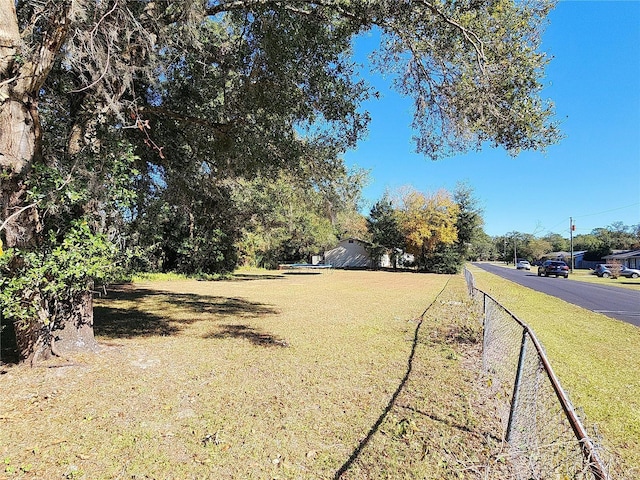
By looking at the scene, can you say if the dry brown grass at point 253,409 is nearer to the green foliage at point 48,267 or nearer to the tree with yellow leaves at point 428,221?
the green foliage at point 48,267

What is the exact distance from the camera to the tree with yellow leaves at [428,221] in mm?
31172

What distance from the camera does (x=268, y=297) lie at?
45.6 feet

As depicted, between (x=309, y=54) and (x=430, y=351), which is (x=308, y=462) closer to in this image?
(x=430, y=351)

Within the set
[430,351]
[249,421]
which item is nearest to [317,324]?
[430,351]

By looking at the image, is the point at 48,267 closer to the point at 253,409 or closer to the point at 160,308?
the point at 253,409

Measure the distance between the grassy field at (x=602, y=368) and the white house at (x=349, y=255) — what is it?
3237 centimetres

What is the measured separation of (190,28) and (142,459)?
5565 mm

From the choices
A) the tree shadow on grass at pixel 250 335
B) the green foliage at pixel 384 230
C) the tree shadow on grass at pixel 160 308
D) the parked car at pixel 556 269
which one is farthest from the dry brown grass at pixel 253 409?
the parked car at pixel 556 269

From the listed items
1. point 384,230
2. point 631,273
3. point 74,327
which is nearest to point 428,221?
point 384,230

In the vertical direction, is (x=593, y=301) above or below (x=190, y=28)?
below

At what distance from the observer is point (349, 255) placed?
145 ft

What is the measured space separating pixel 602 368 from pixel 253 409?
5.34 metres

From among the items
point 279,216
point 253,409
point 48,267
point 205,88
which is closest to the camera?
point 253,409

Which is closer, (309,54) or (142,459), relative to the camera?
(142,459)
